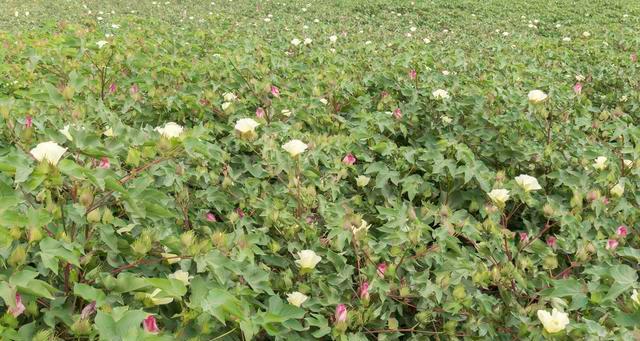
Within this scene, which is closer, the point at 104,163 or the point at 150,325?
the point at 150,325

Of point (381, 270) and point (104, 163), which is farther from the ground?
point (104, 163)

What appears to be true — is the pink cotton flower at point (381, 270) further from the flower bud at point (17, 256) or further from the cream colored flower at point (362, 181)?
the flower bud at point (17, 256)

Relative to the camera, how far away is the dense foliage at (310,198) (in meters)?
A: 1.15

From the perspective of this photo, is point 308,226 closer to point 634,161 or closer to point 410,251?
point 410,251

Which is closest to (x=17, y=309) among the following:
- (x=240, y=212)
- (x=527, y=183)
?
(x=240, y=212)

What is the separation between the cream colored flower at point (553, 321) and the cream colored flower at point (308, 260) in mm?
585

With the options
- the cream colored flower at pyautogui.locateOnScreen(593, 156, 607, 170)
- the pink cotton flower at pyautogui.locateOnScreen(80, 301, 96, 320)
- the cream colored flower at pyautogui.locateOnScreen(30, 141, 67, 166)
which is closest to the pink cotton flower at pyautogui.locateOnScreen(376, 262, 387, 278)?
the pink cotton flower at pyautogui.locateOnScreen(80, 301, 96, 320)

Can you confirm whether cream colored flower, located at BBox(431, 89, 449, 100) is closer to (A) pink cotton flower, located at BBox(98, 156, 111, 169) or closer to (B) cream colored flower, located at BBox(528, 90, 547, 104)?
(B) cream colored flower, located at BBox(528, 90, 547, 104)

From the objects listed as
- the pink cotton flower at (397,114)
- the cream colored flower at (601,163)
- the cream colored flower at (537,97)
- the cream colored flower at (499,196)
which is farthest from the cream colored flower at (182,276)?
the cream colored flower at (537,97)

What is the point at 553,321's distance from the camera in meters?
1.30

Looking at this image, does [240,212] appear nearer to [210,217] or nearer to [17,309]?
[210,217]

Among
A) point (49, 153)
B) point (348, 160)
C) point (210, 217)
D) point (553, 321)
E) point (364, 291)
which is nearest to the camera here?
point (49, 153)

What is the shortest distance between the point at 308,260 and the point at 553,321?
64 centimetres

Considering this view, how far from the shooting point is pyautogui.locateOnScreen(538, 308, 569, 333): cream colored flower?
1288mm
